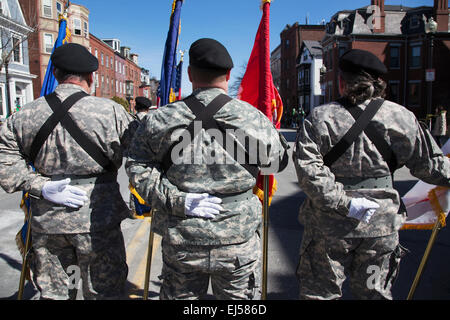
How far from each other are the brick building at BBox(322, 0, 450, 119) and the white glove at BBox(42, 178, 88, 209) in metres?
30.2

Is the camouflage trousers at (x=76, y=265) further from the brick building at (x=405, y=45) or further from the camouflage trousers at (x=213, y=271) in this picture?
the brick building at (x=405, y=45)

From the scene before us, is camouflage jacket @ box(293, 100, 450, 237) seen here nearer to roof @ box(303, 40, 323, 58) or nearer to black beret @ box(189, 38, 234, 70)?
black beret @ box(189, 38, 234, 70)

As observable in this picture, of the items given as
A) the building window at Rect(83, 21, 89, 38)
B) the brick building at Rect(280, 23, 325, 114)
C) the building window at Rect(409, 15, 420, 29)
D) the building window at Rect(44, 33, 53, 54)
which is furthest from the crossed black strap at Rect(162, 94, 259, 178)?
the brick building at Rect(280, 23, 325, 114)

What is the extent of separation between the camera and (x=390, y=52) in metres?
33.1

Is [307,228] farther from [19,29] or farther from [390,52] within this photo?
[390,52]

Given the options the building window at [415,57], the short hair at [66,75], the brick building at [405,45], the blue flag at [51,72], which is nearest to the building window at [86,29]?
the brick building at [405,45]

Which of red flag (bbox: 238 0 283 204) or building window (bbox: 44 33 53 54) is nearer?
red flag (bbox: 238 0 283 204)

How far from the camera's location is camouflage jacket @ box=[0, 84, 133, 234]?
251 cm

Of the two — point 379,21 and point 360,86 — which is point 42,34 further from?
point 360,86

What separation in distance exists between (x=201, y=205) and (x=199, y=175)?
175mm

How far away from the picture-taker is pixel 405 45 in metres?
32.6

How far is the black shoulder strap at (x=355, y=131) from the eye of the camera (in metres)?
2.34

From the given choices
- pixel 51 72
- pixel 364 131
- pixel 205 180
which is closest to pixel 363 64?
pixel 364 131

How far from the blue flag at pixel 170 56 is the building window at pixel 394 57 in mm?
33651
